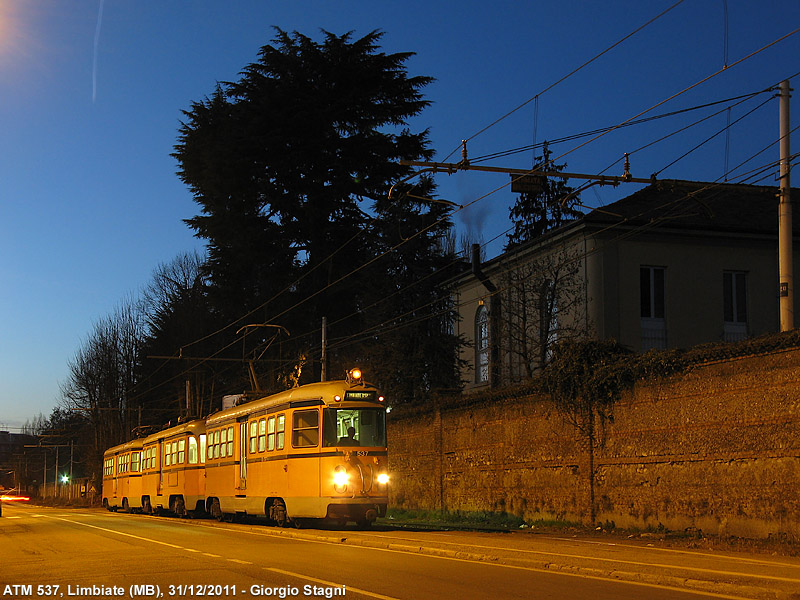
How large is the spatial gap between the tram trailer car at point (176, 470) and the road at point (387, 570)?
1265 cm

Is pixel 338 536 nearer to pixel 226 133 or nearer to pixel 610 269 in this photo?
pixel 610 269

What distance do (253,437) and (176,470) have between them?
10.6 metres

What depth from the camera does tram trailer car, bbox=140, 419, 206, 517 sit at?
104 feet

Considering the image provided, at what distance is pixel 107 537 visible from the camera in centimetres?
2136

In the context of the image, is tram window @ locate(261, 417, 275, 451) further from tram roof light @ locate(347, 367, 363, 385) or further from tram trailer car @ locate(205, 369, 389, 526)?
tram roof light @ locate(347, 367, 363, 385)

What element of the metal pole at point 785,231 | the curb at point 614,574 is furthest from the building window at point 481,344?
the curb at point 614,574

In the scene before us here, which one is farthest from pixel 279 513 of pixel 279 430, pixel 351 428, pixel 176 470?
pixel 176 470

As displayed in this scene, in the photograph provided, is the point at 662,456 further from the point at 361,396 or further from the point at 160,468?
the point at 160,468

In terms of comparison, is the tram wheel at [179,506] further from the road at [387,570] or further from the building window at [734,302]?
the building window at [734,302]

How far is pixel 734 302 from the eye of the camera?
34250mm

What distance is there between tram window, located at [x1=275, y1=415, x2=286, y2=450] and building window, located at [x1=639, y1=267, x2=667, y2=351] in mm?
14710

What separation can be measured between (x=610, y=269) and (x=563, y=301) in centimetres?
193

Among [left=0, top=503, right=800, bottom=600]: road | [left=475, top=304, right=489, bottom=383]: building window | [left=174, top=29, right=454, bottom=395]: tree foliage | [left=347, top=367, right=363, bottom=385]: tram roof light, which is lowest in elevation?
[left=0, top=503, right=800, bottom=600]: road

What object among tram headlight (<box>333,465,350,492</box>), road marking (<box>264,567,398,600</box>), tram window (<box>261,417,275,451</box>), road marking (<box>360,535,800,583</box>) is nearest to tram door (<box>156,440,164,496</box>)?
tram window (<box>261,417,275,451</box>)
